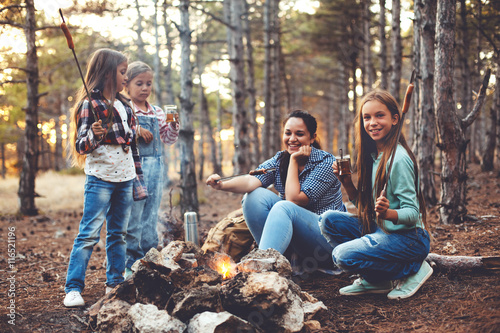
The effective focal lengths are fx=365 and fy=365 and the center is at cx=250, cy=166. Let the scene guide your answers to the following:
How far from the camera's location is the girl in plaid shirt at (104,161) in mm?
2967

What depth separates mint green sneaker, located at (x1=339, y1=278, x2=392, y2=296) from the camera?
2.98 meters

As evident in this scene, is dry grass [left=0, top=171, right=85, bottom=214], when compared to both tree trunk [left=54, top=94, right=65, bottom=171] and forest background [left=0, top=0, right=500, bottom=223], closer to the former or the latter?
forest background [left=0, top=0, right=500, bottom=223]

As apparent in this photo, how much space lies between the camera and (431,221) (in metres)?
5.51

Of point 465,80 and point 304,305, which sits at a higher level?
point 465,80

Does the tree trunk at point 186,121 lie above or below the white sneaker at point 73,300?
above

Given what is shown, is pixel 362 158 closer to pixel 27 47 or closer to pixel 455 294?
pixel 455 294

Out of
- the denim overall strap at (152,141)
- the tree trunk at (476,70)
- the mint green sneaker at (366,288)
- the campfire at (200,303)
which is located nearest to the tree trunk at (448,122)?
the tree trunk at (476,70)

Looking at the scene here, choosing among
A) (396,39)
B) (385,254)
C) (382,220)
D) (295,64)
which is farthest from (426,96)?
(295,64)

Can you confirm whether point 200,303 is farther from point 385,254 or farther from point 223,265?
point 385,254

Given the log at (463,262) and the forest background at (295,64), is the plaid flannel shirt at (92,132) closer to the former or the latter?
the forest background at (295,64)

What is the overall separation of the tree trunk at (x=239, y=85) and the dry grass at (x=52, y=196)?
4.63 meters

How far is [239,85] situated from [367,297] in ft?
22.1

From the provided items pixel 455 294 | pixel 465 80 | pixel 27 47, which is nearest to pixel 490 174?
pixel 465 80

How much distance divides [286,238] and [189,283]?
3.00 feet
